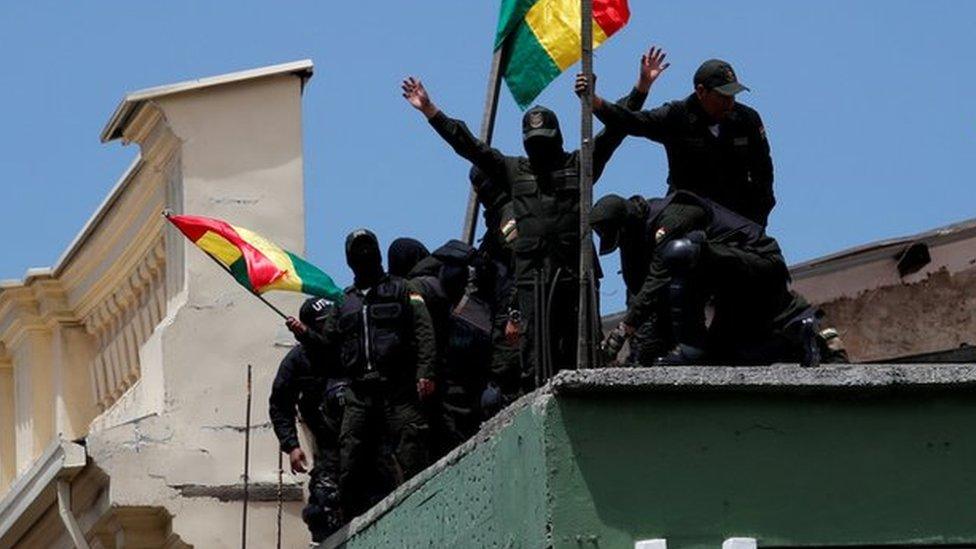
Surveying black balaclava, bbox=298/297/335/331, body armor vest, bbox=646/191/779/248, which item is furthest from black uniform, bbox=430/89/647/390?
black balaclava, bbox=298/297/335/331

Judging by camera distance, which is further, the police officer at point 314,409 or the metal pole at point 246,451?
the metal pole at point 246,451

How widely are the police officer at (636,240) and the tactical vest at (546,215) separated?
0.71 meters

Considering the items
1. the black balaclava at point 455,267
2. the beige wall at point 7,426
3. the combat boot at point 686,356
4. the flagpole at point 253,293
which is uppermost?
the beige wall at point 7,426

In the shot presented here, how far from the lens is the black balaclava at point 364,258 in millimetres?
18047

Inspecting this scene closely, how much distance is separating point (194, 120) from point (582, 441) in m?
9.82

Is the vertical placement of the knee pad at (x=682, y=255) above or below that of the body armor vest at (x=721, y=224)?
below

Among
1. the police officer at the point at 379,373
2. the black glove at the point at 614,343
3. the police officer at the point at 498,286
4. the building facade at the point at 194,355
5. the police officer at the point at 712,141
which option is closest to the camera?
the police officer at the point at 712,141

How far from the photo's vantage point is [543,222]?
16109 millimetres

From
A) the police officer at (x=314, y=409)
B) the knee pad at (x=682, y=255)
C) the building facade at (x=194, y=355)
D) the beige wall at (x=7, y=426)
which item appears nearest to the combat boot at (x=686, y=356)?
the knee pad at (x=682, y=255)

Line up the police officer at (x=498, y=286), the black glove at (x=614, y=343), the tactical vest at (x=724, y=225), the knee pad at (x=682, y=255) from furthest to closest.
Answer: the police officer at (x=498, y=286)
the black glove at (x=614, y=343)
the tactical vest at (x=724, y=225)
the knee pad at (x=682, y=255)

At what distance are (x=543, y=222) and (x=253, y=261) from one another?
17.3 ft

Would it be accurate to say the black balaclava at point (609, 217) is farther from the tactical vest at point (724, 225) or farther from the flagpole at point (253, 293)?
the flagpole at point (253, 293)

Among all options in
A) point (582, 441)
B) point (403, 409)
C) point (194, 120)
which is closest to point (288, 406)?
point (403, 409)

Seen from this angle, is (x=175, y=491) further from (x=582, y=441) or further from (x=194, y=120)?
(x=582, y=441)
